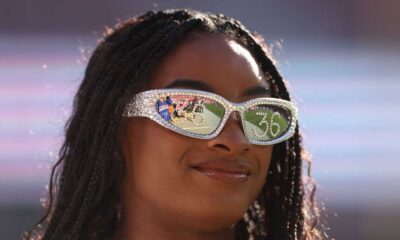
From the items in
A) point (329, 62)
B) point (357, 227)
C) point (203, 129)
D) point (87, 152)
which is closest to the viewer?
point (203, 129)

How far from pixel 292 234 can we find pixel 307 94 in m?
3.38

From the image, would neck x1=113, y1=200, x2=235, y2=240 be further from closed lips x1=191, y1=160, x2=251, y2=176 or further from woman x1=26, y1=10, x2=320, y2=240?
closed lips x1=191, y1=160, x2=251, y2=176

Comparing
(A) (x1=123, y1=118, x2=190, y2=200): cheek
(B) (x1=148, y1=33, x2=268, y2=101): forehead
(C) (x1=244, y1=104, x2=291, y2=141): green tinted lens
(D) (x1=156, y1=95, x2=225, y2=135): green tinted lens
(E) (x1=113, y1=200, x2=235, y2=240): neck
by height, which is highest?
(B) (x1=148, y1=33, x2=268, y2=101): forehead

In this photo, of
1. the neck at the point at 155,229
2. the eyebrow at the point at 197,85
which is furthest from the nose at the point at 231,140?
the neck at the point at 155,229

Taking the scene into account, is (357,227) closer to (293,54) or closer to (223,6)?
(293,54)

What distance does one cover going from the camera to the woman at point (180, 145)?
2.53m

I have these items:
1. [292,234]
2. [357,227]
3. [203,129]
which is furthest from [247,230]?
[357,227]

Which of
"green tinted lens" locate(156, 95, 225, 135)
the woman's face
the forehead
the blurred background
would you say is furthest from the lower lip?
the blurred background

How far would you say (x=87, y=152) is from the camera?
2770 mm

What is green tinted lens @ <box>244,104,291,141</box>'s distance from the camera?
2570mm

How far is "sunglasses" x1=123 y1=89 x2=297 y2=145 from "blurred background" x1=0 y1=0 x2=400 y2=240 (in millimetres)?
2526

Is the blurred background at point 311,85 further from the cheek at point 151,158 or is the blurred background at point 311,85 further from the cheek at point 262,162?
the cheek at point 262,162

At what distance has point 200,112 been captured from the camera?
8.35ft

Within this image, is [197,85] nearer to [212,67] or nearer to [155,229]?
[212,67]
